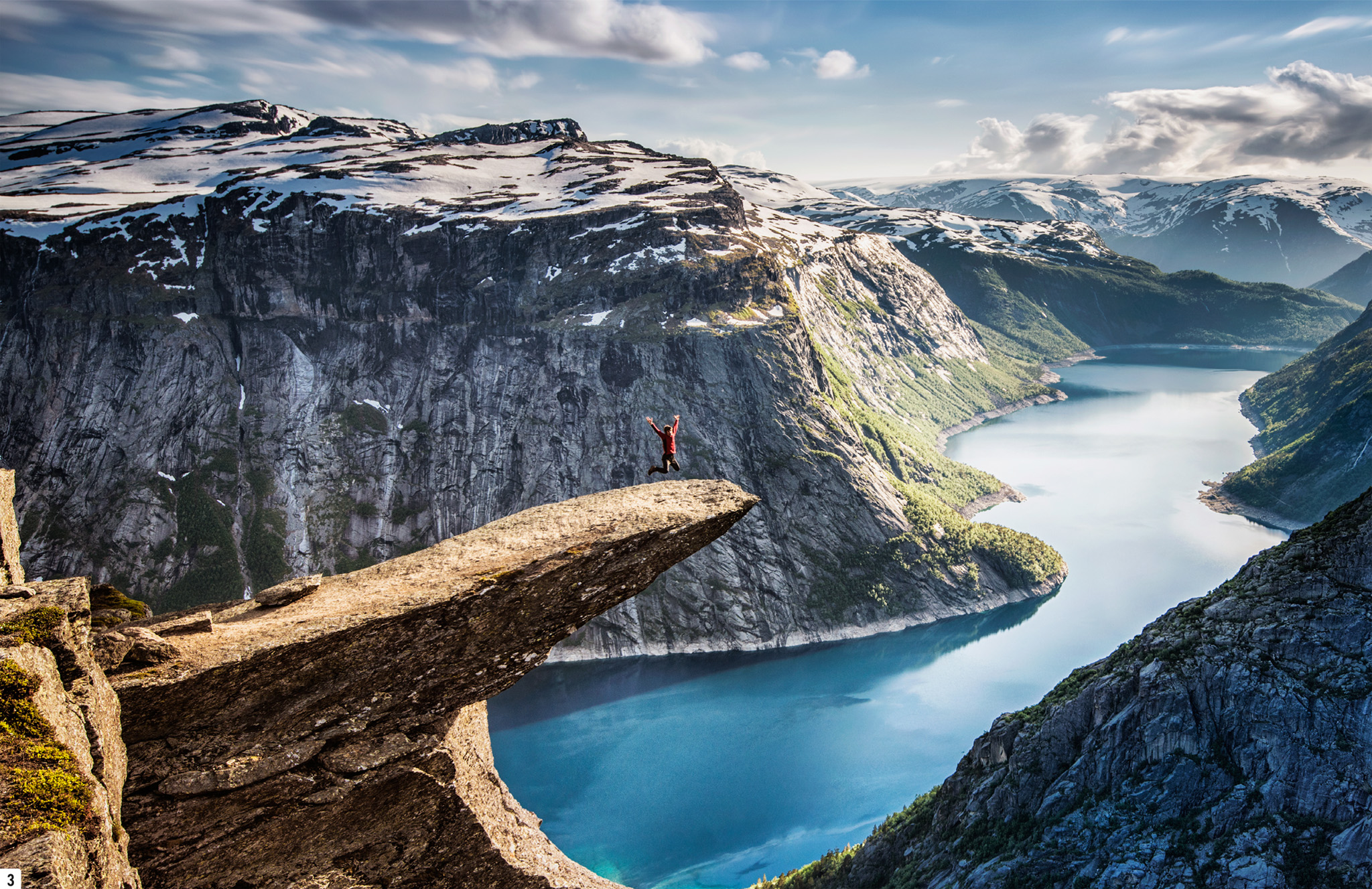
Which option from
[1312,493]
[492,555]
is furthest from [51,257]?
[1312,493]

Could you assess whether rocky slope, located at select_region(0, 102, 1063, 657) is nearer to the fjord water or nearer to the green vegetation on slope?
the green vegetation on slope

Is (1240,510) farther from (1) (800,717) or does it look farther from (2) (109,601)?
(2) (109,601)

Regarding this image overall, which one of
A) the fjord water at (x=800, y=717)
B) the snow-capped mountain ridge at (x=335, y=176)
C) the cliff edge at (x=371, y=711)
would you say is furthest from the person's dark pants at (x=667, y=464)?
the snow-capped mountain ridge at (x=335, y=176)

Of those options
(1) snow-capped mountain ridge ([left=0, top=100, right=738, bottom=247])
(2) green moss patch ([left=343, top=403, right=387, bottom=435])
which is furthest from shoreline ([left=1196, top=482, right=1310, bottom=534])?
(2) green moss patch ([left=343, top=403, right=387, bottom=435])

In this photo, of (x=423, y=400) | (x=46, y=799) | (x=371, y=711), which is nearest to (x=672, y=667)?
(x=423, y=400)

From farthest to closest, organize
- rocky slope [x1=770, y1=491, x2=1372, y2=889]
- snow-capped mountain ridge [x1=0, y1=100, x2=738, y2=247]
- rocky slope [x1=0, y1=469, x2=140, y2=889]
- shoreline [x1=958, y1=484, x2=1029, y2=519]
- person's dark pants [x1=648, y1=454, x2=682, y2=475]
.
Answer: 1. shoreline [x1=958, y1=484, x2=1029, y2=519]
2. snow-capped mountain ridge [x1=0, y1=100, x2=738, y2=247]
3. rocky slope [x1=770, y1=491, x2=1372, y2=889]
4. person's dark pants [x1=648, y1=454, x2=682, y2=475]
5. rocky slope [x1=0, y1=469, x2=140, y2=889]

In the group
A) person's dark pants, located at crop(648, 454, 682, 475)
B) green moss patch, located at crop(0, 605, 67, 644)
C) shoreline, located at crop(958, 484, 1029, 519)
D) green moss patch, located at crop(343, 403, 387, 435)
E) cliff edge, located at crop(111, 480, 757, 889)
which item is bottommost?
shoreline, located at crop(958, 484, 1029, 519)
